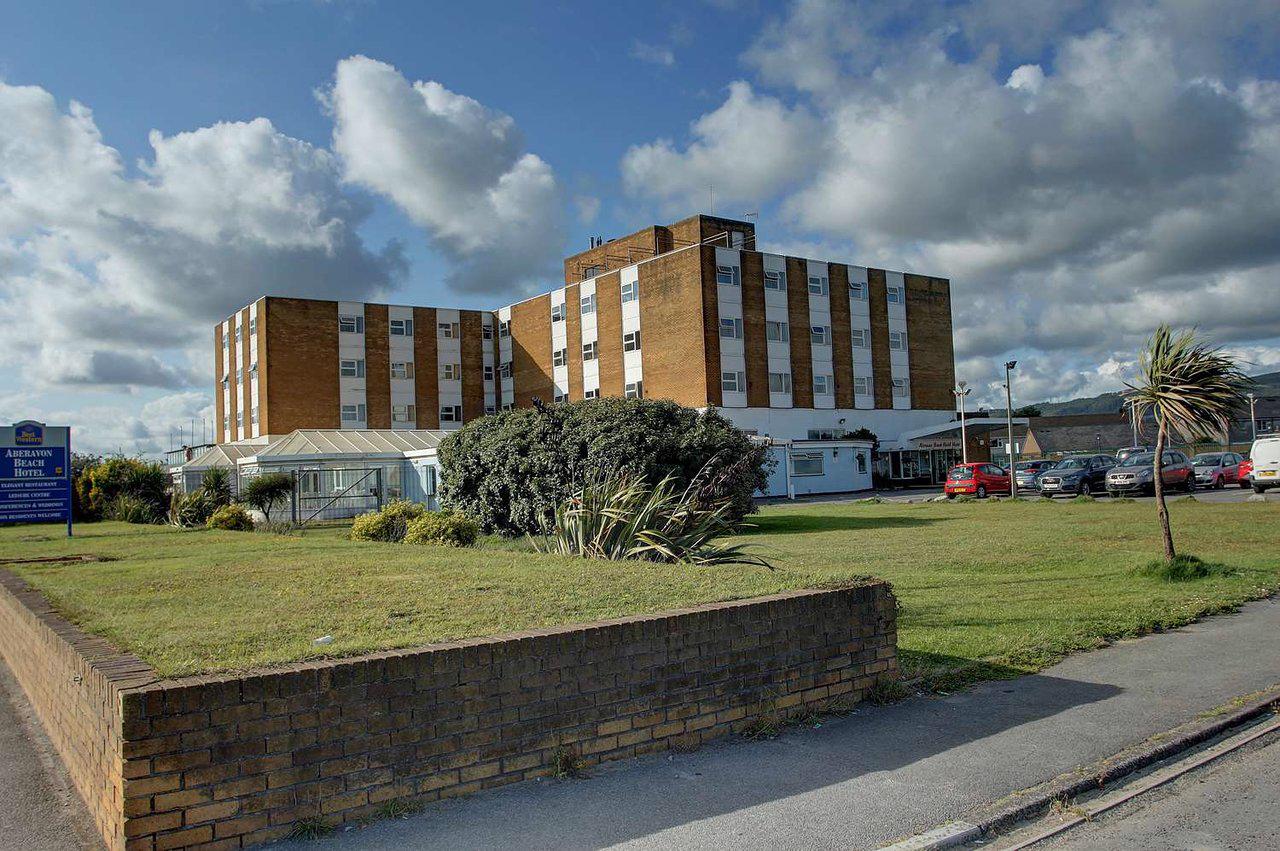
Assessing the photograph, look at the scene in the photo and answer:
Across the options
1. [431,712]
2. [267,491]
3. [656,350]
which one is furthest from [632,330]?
[431,712]

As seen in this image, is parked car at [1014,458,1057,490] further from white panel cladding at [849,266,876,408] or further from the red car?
white panel cladding at [849,266,876,408]

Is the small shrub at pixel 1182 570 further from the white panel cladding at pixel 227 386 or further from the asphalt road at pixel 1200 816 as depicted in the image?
the white panel cladding at pixel 227 386

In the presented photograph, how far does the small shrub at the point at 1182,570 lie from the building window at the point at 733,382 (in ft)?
126

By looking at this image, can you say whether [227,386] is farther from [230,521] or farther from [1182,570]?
[1182,570]

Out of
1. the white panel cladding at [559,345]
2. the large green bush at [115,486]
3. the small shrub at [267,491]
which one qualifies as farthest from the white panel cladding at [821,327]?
the large green bush at [115,486]

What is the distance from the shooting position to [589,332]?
57312 mm

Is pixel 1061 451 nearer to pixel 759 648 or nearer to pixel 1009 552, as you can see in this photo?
pixel 1009 552

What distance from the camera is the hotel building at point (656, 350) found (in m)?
52.1

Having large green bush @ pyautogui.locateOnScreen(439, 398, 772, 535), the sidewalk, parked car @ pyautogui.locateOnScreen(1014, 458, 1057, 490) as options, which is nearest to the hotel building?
parked car @ pyautogui.locateOnScreen(1014, 458, 1057, 490)

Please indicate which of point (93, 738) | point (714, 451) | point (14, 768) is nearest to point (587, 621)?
point (93, 738)

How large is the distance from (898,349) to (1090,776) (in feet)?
185

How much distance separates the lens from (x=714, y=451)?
2256 cm

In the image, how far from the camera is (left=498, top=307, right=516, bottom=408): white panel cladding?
63969mm

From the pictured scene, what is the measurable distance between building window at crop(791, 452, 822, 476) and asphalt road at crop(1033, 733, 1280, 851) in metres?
43.8
